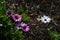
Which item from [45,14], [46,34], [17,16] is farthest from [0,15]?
[45,14]

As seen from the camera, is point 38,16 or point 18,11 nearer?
point 18,11

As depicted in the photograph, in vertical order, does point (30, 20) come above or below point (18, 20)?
below

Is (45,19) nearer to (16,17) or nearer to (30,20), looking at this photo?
(30,20)

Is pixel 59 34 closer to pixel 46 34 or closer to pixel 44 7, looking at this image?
pixel 46 34

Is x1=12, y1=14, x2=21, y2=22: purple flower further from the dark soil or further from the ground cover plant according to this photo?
the dark soil

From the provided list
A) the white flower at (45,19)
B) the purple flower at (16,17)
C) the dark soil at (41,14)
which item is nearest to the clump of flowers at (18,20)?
the purple flower at (16,17)

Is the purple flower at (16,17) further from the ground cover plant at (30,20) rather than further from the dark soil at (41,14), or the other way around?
the dark soil at (41,14)

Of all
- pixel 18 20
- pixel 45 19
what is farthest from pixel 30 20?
pixel 18 20

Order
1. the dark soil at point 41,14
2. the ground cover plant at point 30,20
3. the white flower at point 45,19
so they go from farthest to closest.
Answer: the white flower at point 45,19 < the dark soil at point 41,14 < the ground cover plant at point 30,20
